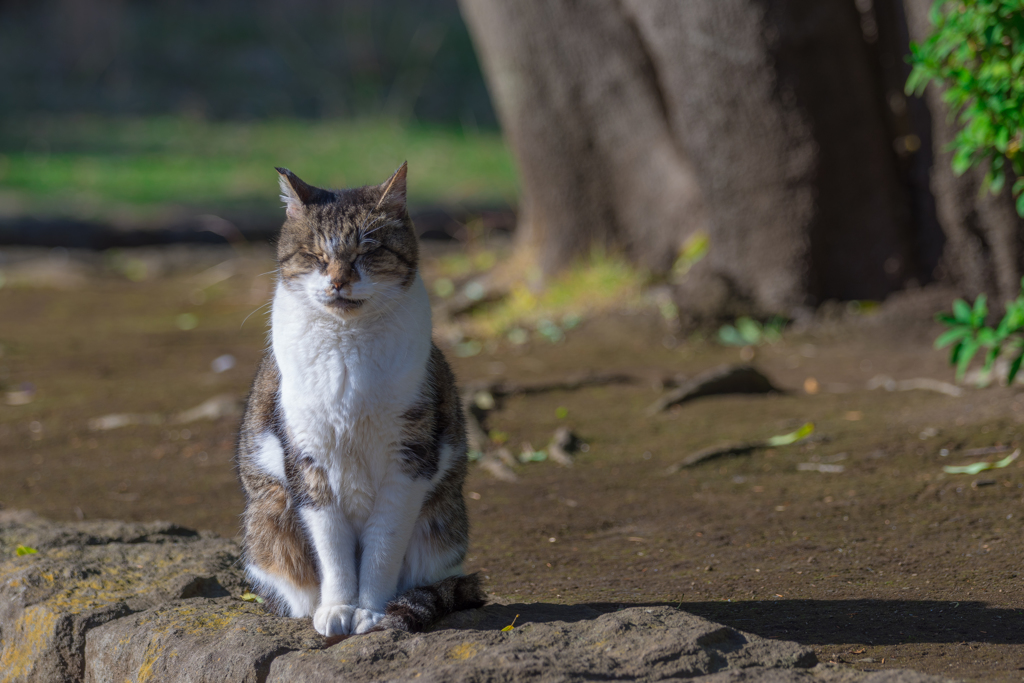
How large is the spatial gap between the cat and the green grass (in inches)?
341

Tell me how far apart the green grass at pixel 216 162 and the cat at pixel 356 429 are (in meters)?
8.66

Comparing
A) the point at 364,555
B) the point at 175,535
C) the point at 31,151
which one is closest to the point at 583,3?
the point at 175,535

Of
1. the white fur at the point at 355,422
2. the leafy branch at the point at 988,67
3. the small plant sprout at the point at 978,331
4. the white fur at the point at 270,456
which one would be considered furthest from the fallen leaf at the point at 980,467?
the white fur at the point at 270,456

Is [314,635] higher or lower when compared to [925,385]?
higher

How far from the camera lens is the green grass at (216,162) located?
12.2m

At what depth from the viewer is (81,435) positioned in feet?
16.9

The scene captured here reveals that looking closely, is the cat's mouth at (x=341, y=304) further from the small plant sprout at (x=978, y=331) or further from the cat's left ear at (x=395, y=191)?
the small plant sprout at (x=978, y=331)

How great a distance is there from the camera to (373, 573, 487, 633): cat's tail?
2.58 meters

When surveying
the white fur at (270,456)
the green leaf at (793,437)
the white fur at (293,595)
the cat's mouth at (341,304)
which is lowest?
the green leaf at (793,437)

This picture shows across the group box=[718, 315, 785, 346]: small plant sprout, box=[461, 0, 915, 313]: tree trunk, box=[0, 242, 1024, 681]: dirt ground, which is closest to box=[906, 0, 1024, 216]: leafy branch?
box=[0, 242, 1024, 681]: dirt ground

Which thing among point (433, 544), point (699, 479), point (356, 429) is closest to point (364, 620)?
point (433, 544)

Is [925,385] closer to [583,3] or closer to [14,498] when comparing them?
[583,3]

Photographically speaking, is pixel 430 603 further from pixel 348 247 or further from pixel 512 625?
pixel 348 247

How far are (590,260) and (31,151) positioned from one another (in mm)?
10585
